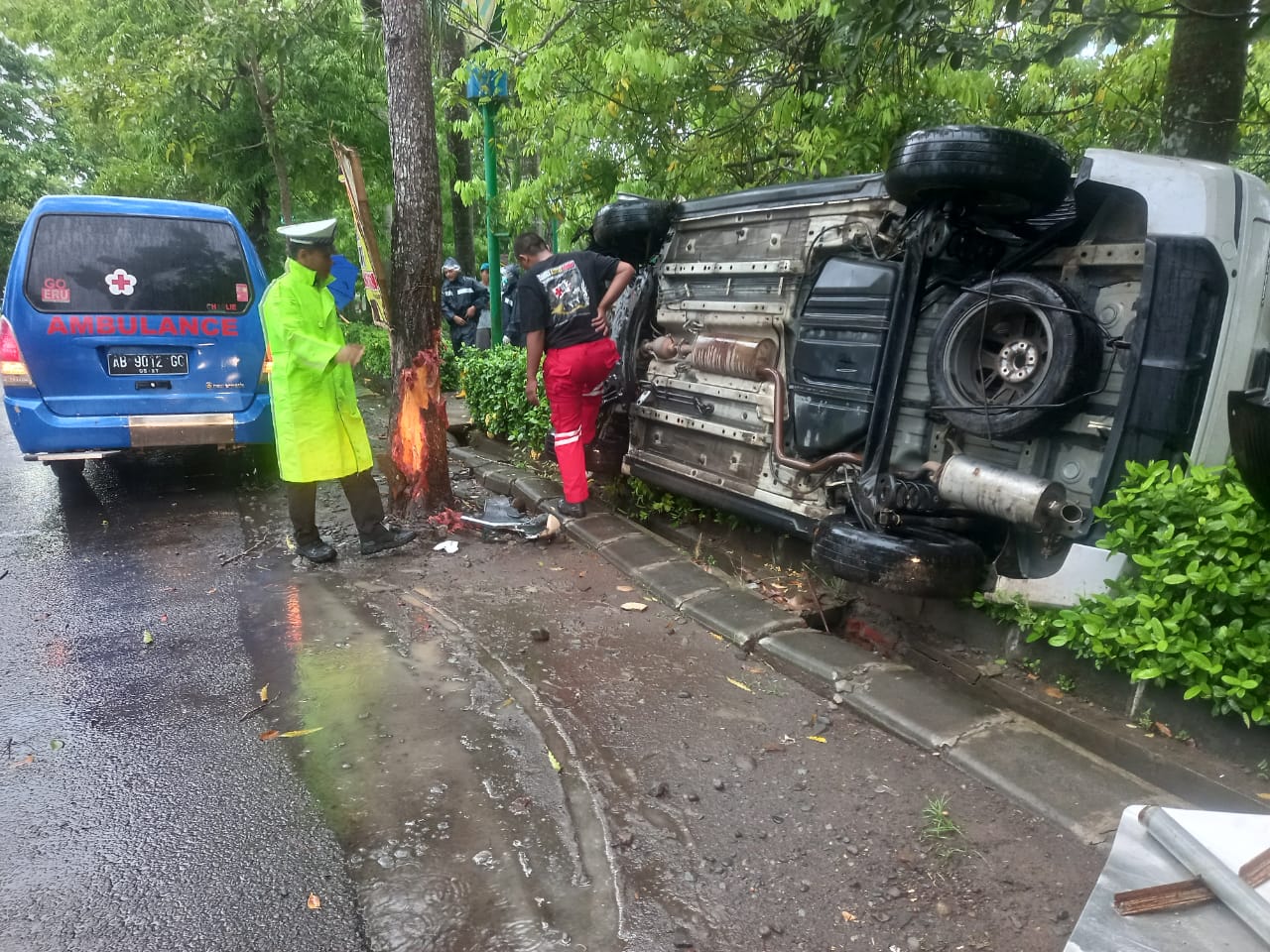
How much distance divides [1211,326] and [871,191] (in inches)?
60.5

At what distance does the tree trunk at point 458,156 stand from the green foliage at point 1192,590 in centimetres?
918

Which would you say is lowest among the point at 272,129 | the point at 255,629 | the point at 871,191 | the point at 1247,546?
the point at 255,629

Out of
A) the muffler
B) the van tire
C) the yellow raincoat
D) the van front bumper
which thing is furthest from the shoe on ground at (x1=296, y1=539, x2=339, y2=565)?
the muffler

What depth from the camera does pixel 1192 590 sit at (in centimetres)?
265

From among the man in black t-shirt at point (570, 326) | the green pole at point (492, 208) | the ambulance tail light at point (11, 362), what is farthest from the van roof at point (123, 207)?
the green pole at point (492, 208)

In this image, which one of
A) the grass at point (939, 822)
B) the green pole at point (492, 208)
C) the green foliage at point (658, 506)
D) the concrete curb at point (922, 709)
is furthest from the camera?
the green pole at point (492, 208)

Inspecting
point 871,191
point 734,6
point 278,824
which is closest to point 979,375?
point 871,191

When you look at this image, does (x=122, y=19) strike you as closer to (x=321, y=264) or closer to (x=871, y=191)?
(x=321, y=264)

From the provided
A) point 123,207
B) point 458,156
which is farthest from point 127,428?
point 458,156

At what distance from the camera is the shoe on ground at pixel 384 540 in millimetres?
5043

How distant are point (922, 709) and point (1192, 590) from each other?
996 millimetres

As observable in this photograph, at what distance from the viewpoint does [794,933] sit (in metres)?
2.15

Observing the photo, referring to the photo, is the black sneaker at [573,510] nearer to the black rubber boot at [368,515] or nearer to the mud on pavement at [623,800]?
the black rubber boot at [368,515]

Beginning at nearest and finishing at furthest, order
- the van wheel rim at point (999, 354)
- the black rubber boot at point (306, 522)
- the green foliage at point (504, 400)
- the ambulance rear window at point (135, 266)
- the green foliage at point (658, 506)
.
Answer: the van wheel rim at point (999, 354) → the black rubber boot at point (306, 522) → the green foliage at point (658, 506) → the ambulance rear window at point (135, 266) → the green foliage at point (504, 400)
